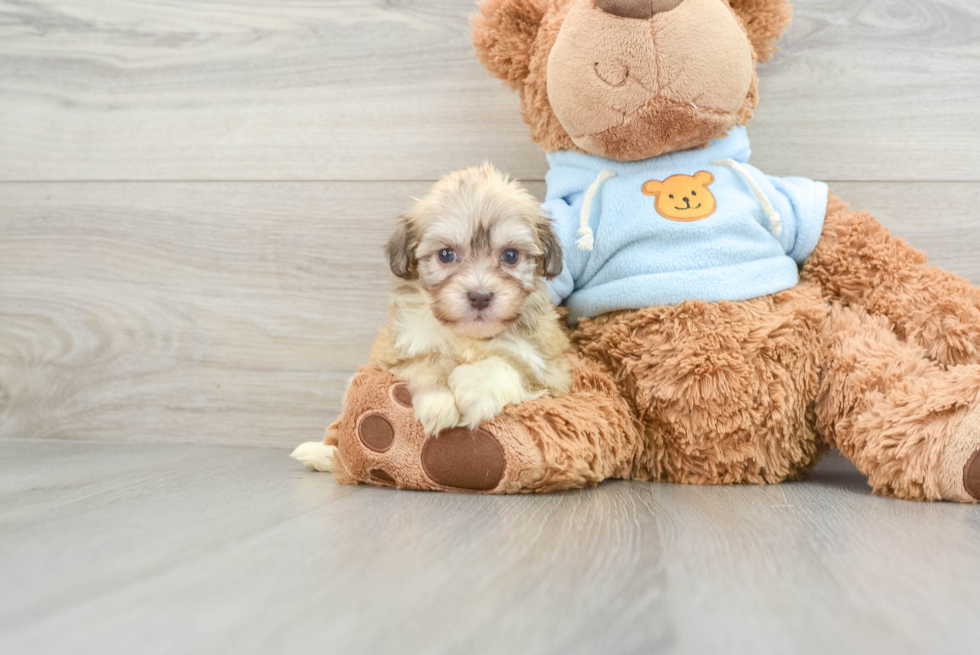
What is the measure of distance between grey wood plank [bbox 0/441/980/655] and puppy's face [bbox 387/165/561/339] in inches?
11.4

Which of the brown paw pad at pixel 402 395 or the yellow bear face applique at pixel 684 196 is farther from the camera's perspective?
the yellow bear face applique at pixel 684 196

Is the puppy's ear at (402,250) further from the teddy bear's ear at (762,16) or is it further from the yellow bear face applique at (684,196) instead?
the teddy bear's ear at (762,16)

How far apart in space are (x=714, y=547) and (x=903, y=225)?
1.08 m

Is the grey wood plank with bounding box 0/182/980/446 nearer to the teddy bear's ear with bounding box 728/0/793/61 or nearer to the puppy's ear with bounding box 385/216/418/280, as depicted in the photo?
the puppy's ear with bounding box 385/216/418/280

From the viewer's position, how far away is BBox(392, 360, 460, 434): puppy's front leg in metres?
1.13

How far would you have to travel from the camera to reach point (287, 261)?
5.79 ft

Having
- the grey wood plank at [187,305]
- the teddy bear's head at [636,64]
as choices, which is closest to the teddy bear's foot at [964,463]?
the teddy bear's head at [636,64]

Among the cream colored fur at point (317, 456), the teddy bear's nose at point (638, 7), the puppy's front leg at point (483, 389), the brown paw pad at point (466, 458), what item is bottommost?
the cream colored fur at point (317, 456)

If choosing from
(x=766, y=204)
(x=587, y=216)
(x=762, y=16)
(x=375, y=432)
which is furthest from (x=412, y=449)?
(x=762, y=16)

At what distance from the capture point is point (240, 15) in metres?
1.77

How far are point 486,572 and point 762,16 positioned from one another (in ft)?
3.78

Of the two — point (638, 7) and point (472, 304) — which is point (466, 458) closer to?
point (472, 304)

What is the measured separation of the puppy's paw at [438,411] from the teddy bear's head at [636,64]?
545 mm

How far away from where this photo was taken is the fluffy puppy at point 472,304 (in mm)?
1134
